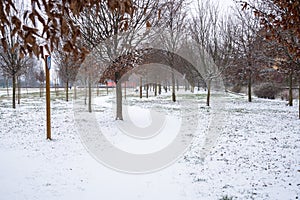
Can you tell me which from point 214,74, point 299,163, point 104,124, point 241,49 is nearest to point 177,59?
point 241,49

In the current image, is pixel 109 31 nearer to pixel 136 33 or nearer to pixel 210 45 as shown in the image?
pixel 136 33

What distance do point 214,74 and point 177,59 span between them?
7.43m

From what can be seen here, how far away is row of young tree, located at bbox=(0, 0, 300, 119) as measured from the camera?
6.95ft

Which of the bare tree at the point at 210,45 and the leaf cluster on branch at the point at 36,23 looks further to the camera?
the bare tree at the point at 210,45

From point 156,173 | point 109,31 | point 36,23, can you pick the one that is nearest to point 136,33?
point 109,31

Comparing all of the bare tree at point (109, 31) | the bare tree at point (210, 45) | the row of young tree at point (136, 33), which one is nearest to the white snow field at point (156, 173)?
the row of young tree at point (136, 33)

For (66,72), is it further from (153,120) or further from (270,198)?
(270,198)

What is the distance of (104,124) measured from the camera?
369 inches

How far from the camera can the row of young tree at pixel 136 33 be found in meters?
2.12

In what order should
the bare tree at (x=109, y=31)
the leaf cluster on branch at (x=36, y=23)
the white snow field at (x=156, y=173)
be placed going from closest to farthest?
the leaf cluster on branch at (x=36, y=23) < the white snow field at (x=156, y=173) < the bare tree at (x=109, y=31)

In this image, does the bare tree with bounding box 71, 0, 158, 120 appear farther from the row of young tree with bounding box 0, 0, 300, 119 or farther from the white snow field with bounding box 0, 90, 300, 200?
the white snow field with bounding box 0, 90, 300, 200

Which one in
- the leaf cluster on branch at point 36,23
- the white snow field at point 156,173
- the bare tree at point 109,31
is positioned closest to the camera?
the leaf cluster on branch at point 36,23

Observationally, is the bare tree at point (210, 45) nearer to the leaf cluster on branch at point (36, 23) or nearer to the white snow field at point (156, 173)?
the white snow field at point (156, 173)

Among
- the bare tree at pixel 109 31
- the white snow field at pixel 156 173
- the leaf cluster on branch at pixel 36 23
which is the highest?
the bare tree at pixel 109 31
